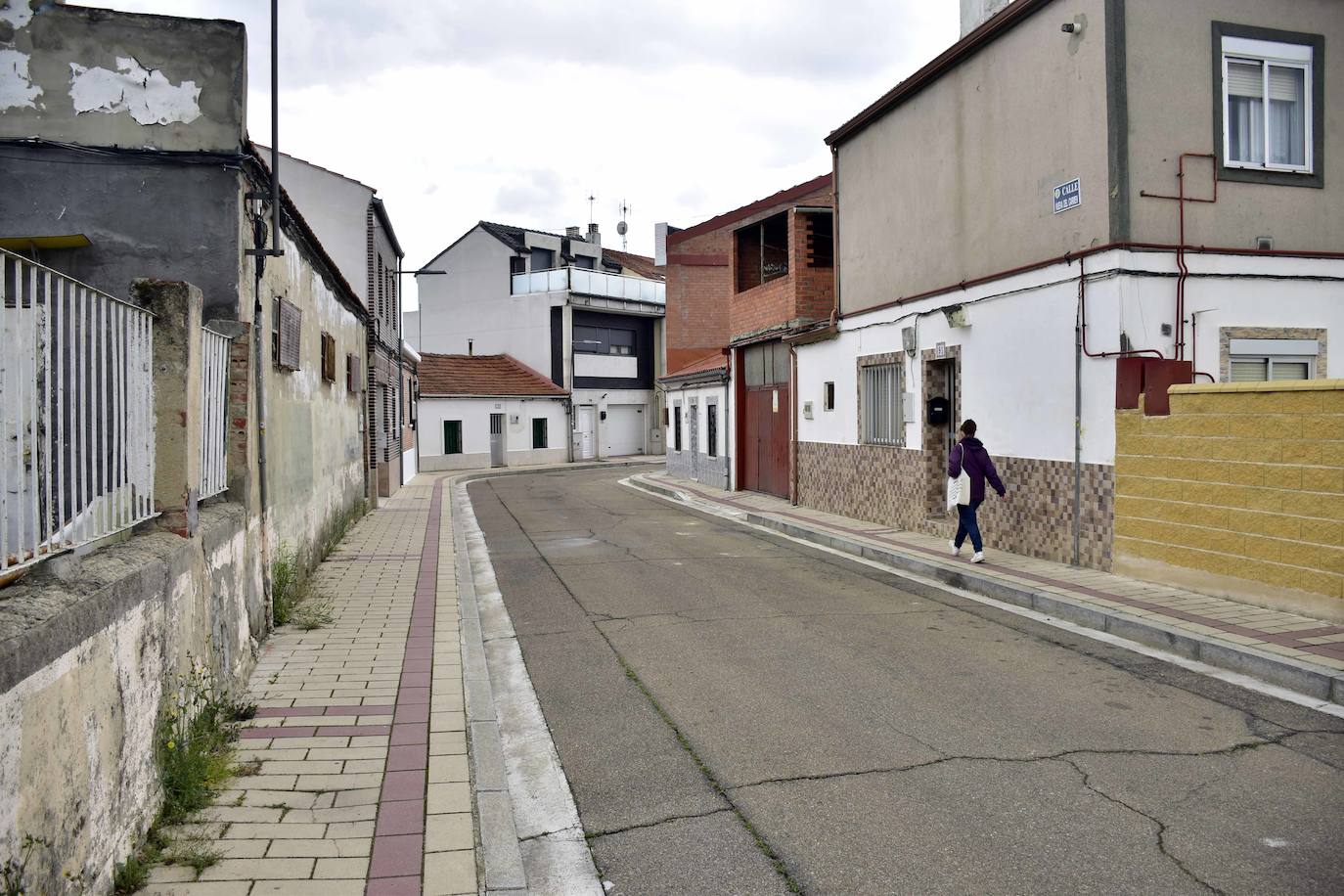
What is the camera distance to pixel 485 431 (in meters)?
37.2

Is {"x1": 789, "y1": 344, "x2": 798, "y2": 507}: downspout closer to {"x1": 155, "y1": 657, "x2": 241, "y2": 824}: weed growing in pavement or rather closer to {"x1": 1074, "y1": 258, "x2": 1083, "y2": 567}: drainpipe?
{"x1": 1074, "y1": 258, "x2": 1083, "y2": 567}: drainpipe

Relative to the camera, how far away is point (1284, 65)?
33.4 ft

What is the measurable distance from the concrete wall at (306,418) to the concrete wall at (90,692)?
350 centimetres

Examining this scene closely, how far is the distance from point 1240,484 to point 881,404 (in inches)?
271

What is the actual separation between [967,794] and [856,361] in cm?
1161

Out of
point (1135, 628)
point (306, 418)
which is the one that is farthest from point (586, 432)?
point (1135, 628)

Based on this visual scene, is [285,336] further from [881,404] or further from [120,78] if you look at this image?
[881,404]

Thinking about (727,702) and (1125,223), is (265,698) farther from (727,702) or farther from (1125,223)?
(1125,223)

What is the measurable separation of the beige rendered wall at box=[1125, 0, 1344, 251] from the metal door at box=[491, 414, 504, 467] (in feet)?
98.6

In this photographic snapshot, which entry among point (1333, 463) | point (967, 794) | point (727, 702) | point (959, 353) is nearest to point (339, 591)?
point (727, 702)

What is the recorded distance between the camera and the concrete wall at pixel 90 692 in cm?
277

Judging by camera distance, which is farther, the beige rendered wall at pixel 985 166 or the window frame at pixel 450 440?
the window frame at pixel 450 440

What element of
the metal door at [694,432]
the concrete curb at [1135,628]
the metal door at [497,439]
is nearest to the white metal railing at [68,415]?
the concrete curb at [1135,628]

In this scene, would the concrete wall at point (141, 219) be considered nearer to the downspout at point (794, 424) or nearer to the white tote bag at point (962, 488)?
the white tote bag at point (962, 488)
